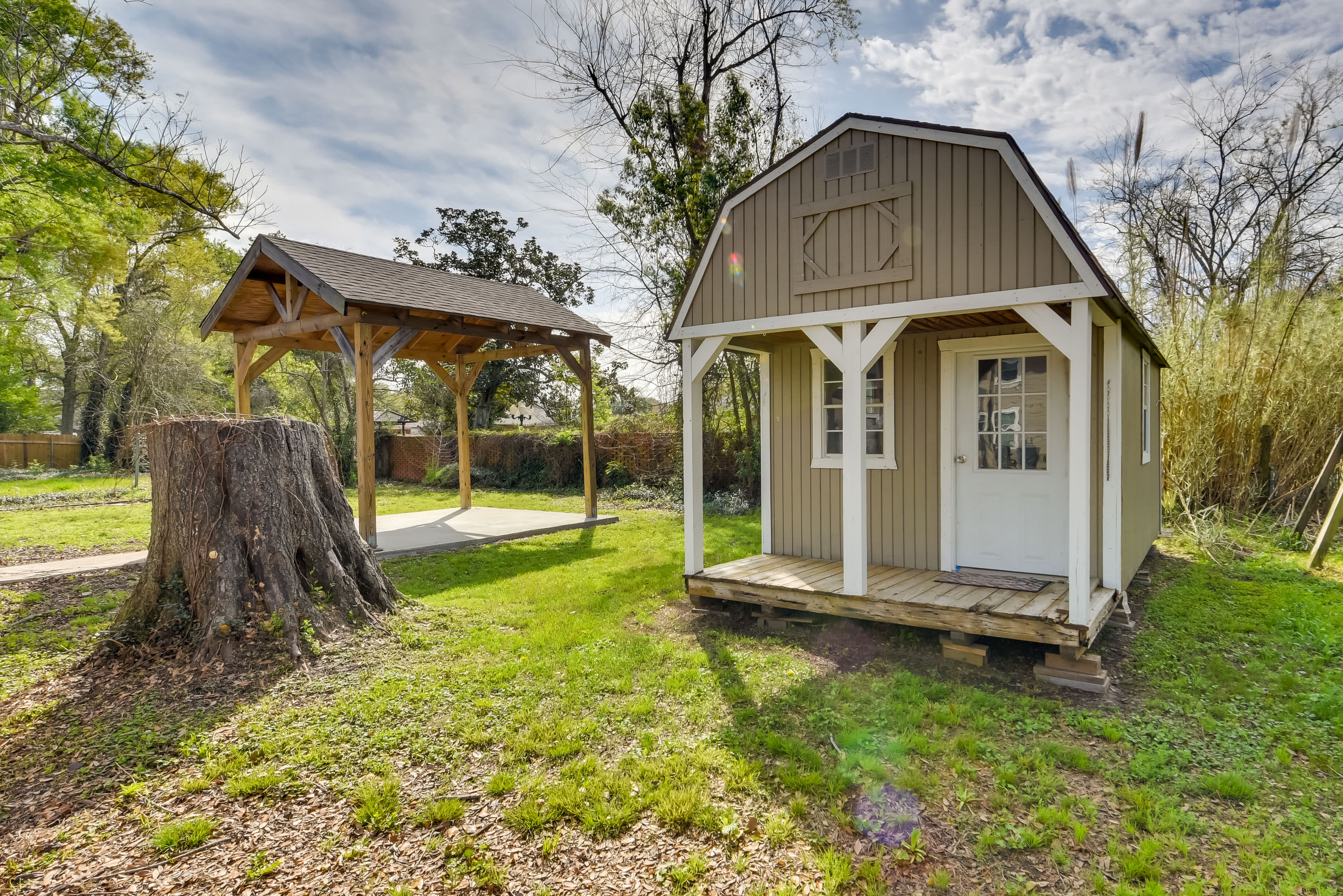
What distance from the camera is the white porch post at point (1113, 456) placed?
4.49 metres

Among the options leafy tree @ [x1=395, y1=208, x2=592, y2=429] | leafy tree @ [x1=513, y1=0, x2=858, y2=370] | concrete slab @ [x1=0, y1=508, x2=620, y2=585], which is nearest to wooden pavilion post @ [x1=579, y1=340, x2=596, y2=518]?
concrete slab @ [x1=0, y1=508, x2=620, y2=585]

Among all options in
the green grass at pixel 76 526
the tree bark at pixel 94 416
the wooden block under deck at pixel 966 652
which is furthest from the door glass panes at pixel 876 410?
the tree bark at pixel 94 416

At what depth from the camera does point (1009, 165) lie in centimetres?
378

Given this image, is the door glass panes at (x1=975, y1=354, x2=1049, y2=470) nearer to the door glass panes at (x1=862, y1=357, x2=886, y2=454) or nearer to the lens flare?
the door glass panes at (x1=862, y1=357, x2=886, y2=454)

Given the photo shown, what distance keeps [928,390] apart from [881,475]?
82 cm

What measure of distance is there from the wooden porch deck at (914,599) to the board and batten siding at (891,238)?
→ 6.57ft

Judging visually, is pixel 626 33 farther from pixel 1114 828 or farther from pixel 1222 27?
pixel 1114 828

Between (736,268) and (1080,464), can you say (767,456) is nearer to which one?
(736,268)

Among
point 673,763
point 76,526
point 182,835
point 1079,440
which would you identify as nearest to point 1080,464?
point 1079,440

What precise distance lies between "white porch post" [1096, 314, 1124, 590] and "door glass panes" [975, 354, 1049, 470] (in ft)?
1.26

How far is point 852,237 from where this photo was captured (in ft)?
14.3

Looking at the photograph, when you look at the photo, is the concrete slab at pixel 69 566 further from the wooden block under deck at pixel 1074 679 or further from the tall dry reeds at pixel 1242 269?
the tall dry reeds at pixel 1242 269

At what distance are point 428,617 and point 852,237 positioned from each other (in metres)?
4.20

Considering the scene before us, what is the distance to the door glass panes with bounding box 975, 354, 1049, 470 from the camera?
4.86 metres
